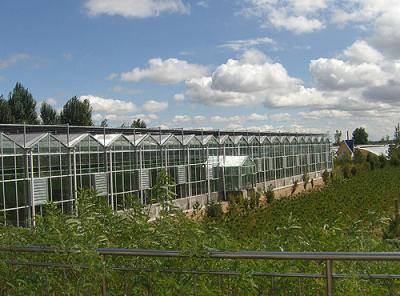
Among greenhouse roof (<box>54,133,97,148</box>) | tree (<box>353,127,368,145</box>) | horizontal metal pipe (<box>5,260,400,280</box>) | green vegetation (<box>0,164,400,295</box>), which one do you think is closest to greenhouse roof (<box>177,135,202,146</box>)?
greenhouse roof (<box>54,133,97,148</box>)

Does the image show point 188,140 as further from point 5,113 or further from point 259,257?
point 259,257

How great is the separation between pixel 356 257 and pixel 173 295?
1.32m

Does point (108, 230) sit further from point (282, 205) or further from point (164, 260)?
point (282, 205)

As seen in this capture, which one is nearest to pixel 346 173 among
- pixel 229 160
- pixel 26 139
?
pixel 229 160

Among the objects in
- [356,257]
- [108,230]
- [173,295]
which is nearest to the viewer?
[356,257]

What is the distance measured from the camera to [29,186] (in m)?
16.7

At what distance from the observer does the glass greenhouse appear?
16.7 metres

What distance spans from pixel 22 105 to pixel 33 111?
1432 mm

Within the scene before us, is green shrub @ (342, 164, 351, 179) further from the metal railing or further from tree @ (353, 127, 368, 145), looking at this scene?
tree @ (353, 127, 368, 145)

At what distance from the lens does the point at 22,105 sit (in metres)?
42.1

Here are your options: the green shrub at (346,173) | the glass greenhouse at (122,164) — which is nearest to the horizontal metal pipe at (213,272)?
the glass greenhouse at (122,164)

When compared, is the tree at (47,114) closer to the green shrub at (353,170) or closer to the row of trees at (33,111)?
the row of trees at (33,111)

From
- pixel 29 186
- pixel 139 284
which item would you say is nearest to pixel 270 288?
pixel 139 284

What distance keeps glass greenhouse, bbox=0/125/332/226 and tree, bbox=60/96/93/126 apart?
56.9ft
